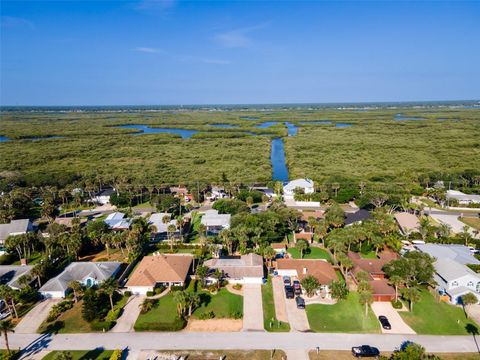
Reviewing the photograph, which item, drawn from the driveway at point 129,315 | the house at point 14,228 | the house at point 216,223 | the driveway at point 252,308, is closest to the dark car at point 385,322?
the driveway at point 252,308

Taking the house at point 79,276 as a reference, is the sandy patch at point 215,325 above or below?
below

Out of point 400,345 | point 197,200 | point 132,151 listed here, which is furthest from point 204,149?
point 400,345

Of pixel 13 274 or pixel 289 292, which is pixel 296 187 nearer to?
pixel 289 292

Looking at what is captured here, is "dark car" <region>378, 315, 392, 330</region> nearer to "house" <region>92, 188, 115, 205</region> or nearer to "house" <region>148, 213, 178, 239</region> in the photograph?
"house" <region>148, 213, 178, 239</region>

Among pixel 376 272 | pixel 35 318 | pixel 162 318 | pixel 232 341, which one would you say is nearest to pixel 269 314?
pixel 232 341

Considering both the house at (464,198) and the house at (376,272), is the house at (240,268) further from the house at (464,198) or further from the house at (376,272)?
the house at (464,198)

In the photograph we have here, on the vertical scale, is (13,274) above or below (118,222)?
below

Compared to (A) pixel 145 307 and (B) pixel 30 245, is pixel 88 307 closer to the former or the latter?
(A) pixel 145 307
